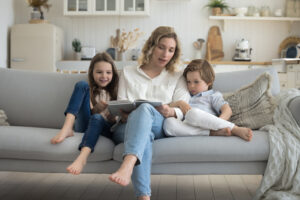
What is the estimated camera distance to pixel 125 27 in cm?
567

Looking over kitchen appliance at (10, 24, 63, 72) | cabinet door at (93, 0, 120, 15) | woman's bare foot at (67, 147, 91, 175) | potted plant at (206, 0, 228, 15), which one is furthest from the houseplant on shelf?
woman's bare foot at (67, 147, 91, 175)

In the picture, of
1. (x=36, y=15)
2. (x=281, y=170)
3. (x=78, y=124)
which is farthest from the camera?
(x=36, y=15)

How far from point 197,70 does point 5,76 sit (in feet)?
4.41

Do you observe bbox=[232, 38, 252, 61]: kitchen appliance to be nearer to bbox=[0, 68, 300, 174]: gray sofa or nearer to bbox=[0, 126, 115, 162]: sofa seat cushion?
bbox=[0, 68, 300, 174]: gray sofa

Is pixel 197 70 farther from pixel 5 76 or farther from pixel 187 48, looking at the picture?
pixel 187 48

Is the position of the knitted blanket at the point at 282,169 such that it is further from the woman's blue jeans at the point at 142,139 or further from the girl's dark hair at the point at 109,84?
the girl's dark hair at the point at 109,84

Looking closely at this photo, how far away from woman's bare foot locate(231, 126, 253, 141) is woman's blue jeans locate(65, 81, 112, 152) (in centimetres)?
72

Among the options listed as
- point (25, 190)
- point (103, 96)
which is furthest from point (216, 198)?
point (25, 190)

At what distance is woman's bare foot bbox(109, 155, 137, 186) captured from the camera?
172 cm

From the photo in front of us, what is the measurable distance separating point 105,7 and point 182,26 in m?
1.12

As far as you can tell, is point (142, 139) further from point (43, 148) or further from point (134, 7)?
point (134, 7)

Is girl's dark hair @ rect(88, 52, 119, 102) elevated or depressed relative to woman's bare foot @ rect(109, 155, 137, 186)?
elevated

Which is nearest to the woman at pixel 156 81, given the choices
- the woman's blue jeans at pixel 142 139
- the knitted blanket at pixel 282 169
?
the woman's blue jeans at pixel 142 139

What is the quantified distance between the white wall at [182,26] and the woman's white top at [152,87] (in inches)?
124
